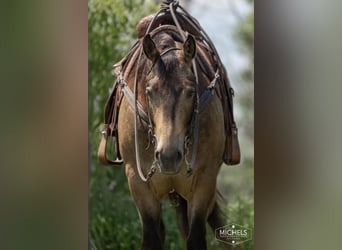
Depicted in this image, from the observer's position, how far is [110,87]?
10.3 ft

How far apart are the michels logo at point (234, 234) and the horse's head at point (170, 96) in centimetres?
51

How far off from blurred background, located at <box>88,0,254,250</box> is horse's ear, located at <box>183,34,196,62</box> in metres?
0.18

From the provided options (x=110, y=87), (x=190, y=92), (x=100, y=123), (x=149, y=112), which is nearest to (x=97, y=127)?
(x=100, y=123)

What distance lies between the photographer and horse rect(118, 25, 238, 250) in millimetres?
2830

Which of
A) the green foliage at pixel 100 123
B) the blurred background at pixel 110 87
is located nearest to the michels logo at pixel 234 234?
the blurred background at pixel 110 87

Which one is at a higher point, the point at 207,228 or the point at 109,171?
the point at 109,171

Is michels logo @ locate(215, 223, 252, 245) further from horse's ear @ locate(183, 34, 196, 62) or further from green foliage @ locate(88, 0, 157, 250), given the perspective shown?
horse's ear @ locate(183, 34, 196, 62)

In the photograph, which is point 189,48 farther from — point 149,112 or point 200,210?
point 200,210
